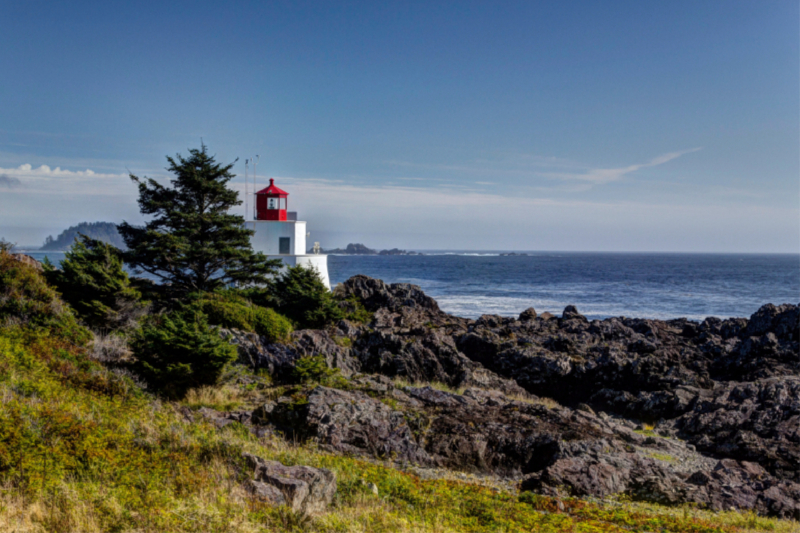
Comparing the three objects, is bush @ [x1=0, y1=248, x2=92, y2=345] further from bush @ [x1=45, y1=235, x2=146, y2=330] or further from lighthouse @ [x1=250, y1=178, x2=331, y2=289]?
lighthouse @ [x1=250, y1=178, x2=331, y2=289]

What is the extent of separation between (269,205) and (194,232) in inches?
340

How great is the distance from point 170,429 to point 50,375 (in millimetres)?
3262

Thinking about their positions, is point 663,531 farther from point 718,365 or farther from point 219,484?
point 718,365

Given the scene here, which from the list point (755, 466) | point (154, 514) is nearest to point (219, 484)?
point (154, 514)

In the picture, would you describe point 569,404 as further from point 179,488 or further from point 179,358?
point 179,488

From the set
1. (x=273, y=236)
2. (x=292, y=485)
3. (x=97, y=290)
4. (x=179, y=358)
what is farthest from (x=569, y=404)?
(x=273, y=236)

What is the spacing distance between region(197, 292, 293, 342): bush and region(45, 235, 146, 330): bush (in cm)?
205

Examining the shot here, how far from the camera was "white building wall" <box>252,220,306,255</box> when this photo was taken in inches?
1039

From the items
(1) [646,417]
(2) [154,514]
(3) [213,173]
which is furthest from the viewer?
(3) [213,173]

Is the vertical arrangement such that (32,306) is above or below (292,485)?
above

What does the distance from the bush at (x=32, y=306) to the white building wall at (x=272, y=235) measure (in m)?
13.7

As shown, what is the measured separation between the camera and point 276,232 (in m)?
26.5

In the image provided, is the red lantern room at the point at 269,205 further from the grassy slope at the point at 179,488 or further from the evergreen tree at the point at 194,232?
the grassy slope at the point at 179,488

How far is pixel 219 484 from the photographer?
17.3ft
